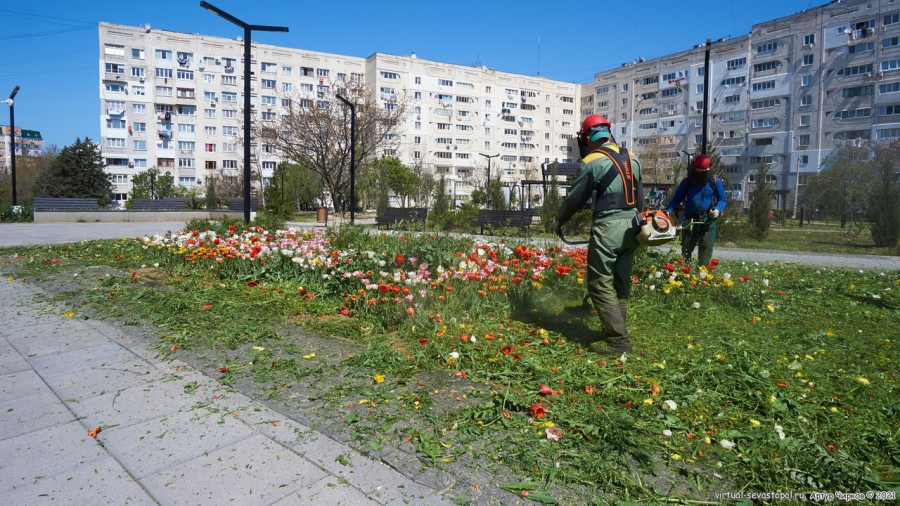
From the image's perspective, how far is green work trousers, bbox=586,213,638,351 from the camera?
4.09m

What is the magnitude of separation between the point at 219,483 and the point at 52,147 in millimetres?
112339

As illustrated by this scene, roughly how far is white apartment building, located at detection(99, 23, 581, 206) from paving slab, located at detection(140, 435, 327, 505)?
60895 mm

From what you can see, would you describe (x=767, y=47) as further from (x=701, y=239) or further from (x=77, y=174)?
(x=77, y=174)

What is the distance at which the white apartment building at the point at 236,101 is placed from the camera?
7212 centimetres

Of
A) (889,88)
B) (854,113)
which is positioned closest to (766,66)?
(854,113)

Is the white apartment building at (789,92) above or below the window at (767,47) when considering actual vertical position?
below

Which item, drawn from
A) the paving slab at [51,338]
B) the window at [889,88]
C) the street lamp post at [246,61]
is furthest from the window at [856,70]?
the paving slab at [51,338]

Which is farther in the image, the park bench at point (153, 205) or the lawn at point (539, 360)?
the park bench at point (153, 205)

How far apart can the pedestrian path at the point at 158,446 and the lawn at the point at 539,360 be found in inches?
8.1

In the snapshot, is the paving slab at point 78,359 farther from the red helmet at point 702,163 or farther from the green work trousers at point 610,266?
the red helmet at point 702,163

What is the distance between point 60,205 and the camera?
84.1 feet

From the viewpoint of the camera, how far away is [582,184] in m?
4.13

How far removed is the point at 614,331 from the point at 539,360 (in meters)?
0.65

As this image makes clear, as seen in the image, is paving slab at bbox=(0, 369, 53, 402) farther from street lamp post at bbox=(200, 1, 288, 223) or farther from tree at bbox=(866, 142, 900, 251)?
tree at bbox=(866, 142, 900, 251)
